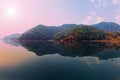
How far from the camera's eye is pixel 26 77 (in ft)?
111

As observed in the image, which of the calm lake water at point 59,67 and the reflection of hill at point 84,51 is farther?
the reflection of hill at point 84,51

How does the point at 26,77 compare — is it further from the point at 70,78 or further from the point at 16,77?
the point at 70,78

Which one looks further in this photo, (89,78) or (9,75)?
(9,75)

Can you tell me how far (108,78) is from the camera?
33406 millimetres

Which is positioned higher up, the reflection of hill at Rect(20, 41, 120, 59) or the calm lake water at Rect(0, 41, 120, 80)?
the reflection of hill at Rect(20, 41, 120, 59)

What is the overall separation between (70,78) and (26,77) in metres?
8.46

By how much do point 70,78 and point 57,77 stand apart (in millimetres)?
2563

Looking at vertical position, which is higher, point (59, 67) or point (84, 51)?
point (84, 51)

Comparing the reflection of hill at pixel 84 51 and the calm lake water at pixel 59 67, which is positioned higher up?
the reflection of hill at pixel 84 51

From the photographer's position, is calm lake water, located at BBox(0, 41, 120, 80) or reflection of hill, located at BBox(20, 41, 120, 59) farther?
reflection of hill, located at BBox(20, 41, 120, 59)

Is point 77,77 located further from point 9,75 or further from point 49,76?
point 9,75

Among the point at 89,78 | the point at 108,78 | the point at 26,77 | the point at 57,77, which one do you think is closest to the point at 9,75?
the point at 26,77

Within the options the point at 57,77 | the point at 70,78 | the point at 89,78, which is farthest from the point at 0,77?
the point at 89,78

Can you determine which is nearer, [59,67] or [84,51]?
[59,67]
